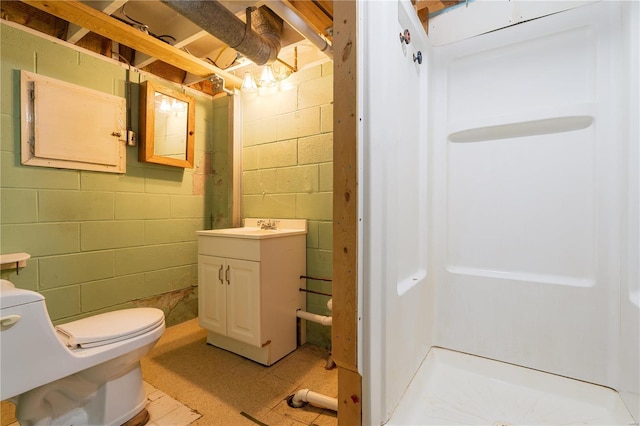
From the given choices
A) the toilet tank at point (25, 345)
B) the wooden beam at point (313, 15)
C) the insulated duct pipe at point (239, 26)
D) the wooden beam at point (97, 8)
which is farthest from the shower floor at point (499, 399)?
the wooden beam at point (97, 8)

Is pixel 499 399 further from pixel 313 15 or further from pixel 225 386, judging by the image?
pixel 313 15

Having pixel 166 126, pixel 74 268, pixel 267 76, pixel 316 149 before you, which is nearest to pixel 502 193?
pixel 316 149

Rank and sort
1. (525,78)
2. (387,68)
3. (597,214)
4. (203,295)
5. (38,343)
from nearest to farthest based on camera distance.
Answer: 1. (387,68)
2. (38,343)
3. (597,214)
4. (525,78)
5. (203,295)

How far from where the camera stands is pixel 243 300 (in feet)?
6.13

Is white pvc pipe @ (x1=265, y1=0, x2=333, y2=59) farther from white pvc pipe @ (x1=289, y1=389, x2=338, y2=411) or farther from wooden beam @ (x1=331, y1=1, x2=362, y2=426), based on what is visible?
white pvc pipe @ (x1=289, y1=389, x2=338, y2=411)

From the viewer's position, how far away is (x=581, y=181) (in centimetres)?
123

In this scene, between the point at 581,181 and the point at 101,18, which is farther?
the point at 101,18

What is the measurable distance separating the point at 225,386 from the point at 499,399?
55.1 inches

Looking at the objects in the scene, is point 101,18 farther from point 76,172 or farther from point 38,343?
point 38,343

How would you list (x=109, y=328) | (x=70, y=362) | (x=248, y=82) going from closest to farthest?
(x=70, y=362) → (x=109, y=328) → (x=248, y=82)

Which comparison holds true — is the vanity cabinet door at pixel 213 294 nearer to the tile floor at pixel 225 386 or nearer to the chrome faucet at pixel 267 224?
the tile floor at pixel 225 386

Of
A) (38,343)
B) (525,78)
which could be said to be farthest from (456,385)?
(38,343)

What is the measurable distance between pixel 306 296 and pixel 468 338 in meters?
1.14

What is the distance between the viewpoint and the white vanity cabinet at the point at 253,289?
1816 mm
